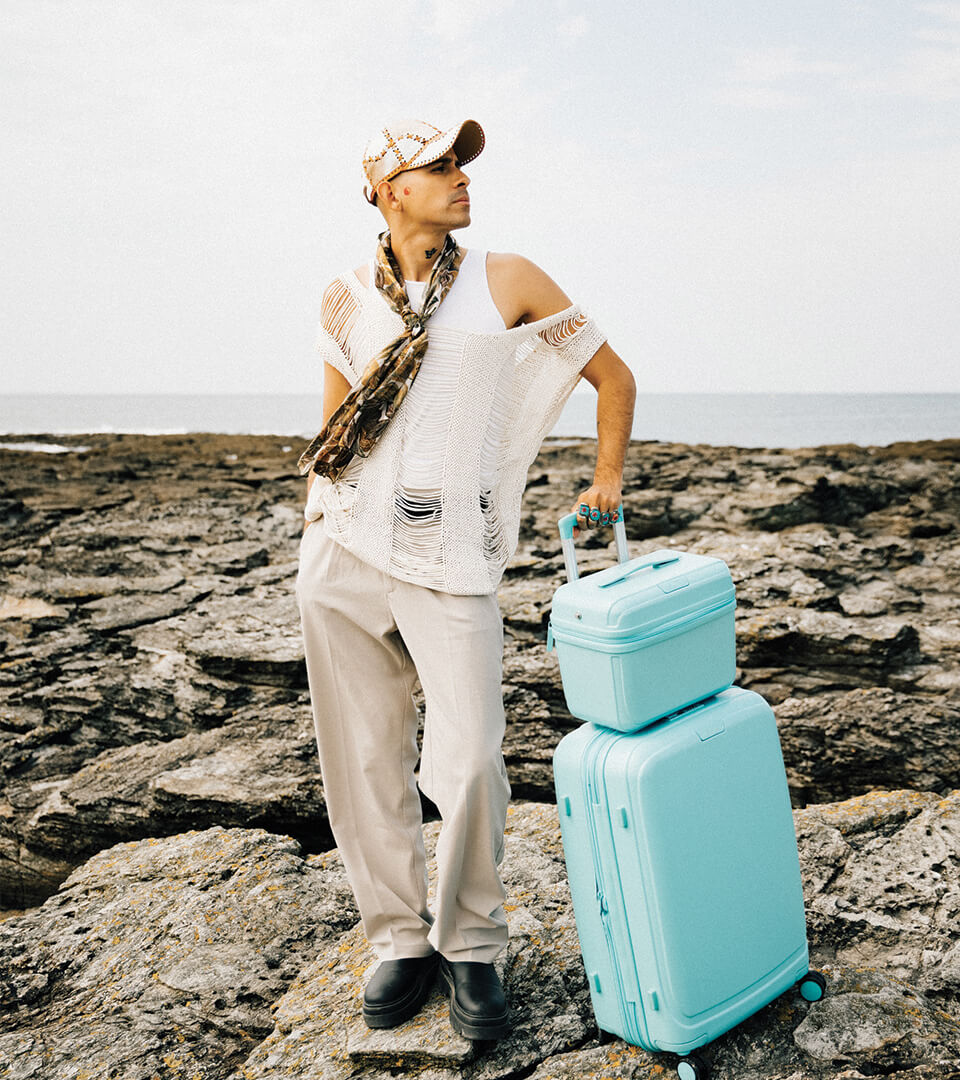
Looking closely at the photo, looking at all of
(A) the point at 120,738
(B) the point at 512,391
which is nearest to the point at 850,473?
(A) the point at 120,738

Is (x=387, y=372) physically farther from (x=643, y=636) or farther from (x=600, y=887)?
(x=600, y=887)

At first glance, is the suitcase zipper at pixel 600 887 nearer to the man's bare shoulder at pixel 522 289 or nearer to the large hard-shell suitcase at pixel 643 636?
the large hard-shell suitcase at pixel 643 636

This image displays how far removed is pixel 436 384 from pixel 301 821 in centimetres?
231

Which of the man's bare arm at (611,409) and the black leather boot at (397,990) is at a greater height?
the man's bare arm at (611,409)

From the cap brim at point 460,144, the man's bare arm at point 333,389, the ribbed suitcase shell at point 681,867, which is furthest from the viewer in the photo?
the man's bare arm at point 333,389

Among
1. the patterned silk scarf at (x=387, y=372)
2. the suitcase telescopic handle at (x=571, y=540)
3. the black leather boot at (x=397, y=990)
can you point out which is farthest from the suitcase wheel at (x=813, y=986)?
the patterned silk scarf at (x=387, y=372)

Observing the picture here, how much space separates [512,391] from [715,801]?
109 centimetres

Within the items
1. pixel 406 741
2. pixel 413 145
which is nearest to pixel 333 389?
pixel 413 145

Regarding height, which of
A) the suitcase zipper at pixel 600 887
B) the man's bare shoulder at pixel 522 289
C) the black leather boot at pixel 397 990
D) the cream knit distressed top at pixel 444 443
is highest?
the man's bare shoulder at pixel 522 289

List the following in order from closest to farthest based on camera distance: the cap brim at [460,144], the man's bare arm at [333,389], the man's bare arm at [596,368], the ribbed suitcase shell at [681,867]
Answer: the ribbed suitcase shell at [681,867] < the cap brim at [460,144] < the man's bare arm at [596,368] < the man's bare arm at [333,389]

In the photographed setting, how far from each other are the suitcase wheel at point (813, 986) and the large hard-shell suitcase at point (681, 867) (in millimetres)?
79

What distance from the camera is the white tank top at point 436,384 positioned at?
2305 millimetres

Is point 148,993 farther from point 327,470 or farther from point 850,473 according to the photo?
point 850,473

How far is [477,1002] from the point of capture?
2305mm
